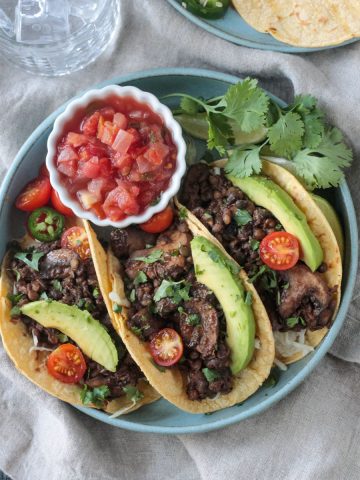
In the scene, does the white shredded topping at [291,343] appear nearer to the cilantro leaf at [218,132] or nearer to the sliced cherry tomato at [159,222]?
the sliced cherry tomato at [159,222]

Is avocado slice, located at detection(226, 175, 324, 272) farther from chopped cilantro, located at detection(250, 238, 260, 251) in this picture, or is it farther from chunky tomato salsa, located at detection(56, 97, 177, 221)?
chunky tomato salsa, located at detection(56, 97, 177, 221)

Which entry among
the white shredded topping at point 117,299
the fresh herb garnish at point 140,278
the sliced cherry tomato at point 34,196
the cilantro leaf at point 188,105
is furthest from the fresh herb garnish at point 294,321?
the sliced cherry tomato at point 34,196

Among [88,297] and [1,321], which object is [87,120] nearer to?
[88,297]

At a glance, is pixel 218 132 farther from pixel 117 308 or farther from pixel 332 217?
pixel 117 308

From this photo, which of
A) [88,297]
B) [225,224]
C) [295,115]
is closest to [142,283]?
[88,297]

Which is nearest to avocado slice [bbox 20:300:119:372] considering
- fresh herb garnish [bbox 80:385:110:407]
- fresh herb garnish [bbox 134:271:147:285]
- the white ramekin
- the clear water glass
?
fresh herb garnish [bbox 80:385:110:407]
